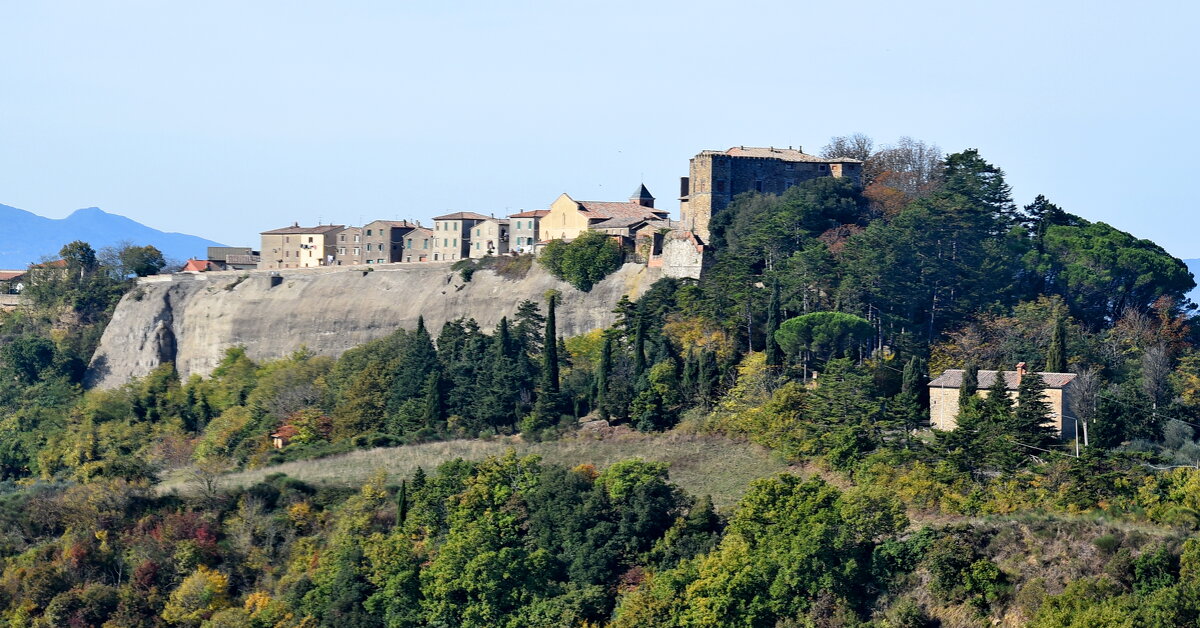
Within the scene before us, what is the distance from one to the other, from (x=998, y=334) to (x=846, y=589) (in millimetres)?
16953

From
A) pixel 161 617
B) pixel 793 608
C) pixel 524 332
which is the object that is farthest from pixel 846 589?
pixel 524 332

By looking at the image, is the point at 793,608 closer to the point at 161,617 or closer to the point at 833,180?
the point at 161,617

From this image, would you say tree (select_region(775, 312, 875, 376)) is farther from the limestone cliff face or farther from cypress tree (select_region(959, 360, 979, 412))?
the limestone cliff face

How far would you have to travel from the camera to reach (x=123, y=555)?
1873 inches

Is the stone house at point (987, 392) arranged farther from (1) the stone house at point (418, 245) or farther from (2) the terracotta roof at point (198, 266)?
(2) the terracotta roof at point (198, 266)

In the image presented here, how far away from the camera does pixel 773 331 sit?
2051 inches

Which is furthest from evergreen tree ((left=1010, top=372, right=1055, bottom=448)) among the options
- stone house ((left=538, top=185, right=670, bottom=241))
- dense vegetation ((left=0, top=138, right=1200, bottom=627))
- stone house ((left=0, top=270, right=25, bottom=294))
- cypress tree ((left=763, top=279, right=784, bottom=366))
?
stone house ((left=0, top=270, right=25, bottom=294))

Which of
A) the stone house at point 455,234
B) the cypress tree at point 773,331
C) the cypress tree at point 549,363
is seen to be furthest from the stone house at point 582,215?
the cypress tree at point 773,331

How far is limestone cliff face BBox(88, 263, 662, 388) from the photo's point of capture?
67562 mm

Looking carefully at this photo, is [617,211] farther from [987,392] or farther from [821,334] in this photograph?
[987,392]

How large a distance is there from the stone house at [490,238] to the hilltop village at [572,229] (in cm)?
5

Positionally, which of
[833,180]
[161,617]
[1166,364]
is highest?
[833,180]

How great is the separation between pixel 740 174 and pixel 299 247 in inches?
1204

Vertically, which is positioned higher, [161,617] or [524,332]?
[524,332]
